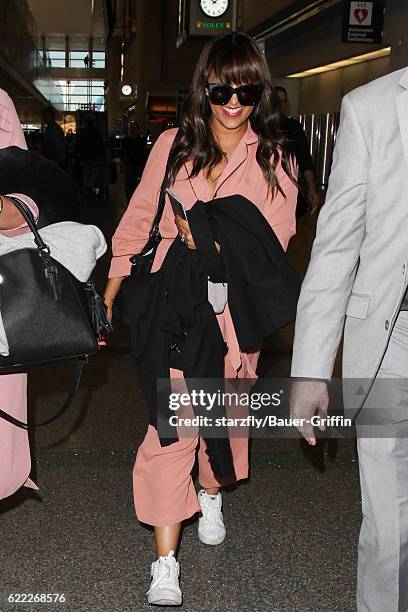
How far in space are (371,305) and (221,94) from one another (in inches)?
49.5

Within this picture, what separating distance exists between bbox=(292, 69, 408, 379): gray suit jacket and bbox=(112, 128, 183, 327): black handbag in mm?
1074

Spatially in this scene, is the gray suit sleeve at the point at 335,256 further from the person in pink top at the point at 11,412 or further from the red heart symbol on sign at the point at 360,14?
the red heart symbol on sign at the point at 360,14

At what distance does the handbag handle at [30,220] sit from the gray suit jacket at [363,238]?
0.77 m

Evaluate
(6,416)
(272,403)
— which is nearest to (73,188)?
(6,416)

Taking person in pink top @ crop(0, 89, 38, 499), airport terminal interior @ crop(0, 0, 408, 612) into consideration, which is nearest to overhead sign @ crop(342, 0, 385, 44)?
airport terminal interior @ crop(0, 0, 408, 612)

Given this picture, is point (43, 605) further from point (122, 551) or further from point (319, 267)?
point (319, 267)

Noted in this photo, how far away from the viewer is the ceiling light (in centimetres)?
1752

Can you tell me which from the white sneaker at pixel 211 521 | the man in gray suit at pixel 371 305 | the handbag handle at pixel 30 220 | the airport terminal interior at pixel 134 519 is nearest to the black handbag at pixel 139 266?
the airport terminal interior at pixel 134 519

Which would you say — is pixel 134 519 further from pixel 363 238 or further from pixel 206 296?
pixel 363 238

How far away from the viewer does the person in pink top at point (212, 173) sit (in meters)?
3.20

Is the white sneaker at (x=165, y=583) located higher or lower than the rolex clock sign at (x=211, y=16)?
lower

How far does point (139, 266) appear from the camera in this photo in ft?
11.0

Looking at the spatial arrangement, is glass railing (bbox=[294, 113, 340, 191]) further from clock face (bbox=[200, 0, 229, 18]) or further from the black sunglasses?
the black sunglasses

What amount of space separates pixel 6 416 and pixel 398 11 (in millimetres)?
13780
